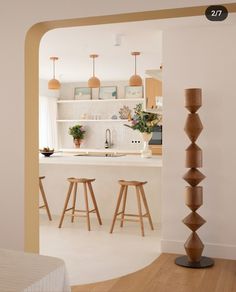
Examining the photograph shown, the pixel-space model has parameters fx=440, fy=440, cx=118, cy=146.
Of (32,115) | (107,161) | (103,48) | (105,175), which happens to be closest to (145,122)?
(107,161)

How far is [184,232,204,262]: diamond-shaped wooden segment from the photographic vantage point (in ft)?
14.6

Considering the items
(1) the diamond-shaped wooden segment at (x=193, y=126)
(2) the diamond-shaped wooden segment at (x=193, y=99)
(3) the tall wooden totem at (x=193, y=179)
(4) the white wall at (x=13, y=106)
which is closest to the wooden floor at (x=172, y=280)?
(3) the tall wooden totem at (x=193, y=179)

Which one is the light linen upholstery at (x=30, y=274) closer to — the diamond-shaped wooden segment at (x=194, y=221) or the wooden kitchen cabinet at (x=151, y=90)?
the diamond-shaped wooden segment at (x=194, y=221)

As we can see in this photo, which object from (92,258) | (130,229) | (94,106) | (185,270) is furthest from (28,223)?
(94,106)

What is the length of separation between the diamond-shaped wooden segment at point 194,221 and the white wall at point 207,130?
0.33 metres

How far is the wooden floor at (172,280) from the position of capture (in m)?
3.77

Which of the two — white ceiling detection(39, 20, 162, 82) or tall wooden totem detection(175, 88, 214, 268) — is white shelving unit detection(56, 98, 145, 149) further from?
tall wooden totem detection(175, 88, 214, 268)

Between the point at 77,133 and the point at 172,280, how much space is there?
6.40 m

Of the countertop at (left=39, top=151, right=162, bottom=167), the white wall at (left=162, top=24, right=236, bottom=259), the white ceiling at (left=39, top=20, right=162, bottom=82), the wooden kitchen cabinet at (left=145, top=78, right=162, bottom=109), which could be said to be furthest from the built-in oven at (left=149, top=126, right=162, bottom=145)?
the white wall at (left=162, top=24, right=236, bottom=259)

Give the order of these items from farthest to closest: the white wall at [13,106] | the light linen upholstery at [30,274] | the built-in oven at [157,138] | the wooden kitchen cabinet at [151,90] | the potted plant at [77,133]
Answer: the potted plant at [77,133] → the built-in oven at [157,138] → the wooden kitchen cabinet at [151,90] → the white wall at [13,106] → the light linen upholstery at [30,274]

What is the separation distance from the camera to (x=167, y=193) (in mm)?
4938

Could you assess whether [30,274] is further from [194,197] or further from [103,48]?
[103,48]

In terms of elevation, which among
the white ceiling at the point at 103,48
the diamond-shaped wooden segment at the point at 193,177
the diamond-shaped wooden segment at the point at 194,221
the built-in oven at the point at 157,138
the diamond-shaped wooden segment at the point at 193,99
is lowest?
the diamond-shaped wooden segment at the point at 194,221

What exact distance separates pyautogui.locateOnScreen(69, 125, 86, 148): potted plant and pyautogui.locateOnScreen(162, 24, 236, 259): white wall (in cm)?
532
